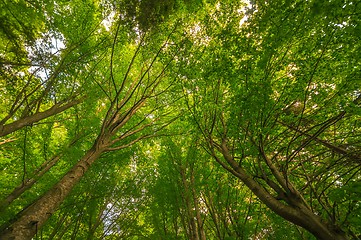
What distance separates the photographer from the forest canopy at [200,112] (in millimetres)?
3809

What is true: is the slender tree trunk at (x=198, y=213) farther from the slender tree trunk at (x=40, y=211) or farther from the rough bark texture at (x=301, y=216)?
the slender tree trunk at (x=40, y=211)

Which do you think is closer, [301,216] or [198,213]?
[301,216]

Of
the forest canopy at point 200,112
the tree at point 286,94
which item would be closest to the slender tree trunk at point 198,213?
the forest canopy at point 200,112

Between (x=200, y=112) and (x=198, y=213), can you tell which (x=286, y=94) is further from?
(x=198, y=213)

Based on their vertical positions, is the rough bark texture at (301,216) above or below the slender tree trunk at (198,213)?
below

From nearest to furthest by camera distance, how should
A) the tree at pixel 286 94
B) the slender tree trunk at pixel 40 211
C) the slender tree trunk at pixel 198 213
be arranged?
the slender tree trunk at pixel 40 211
the tree at pixel 286 94
the slender tree trunk at pixel 198 213

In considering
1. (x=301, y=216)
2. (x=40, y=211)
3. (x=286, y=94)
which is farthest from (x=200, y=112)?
(x=40, y=211)

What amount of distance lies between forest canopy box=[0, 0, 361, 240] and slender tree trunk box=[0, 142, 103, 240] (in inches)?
0.7

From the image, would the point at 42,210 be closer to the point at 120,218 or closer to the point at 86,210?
the point at 86,210

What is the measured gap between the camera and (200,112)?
231 inches

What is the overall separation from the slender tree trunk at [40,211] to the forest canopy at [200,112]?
2 centimetres

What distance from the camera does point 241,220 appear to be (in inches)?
290

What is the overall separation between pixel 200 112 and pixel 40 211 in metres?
4.31

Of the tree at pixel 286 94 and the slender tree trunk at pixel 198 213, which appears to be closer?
the tree at pixel 286 94
